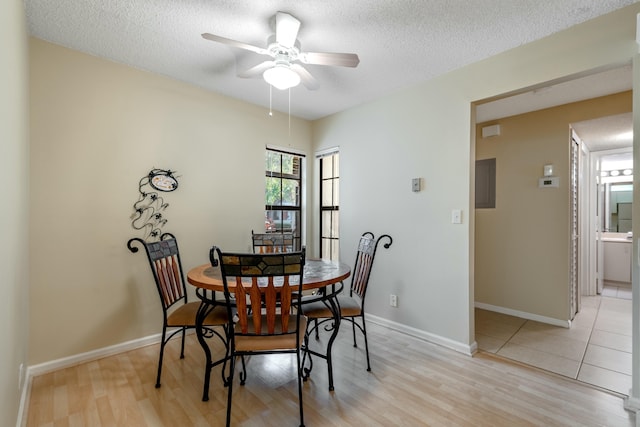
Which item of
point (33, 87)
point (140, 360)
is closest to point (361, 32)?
point (33, 87)

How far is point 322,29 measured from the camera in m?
2.05

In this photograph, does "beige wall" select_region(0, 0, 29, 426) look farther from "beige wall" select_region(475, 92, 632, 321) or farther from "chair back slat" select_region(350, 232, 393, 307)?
"beige wall" select_region(475, 92, 632, 321)

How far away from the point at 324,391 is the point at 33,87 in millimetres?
3054

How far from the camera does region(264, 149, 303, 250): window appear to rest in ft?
12.4

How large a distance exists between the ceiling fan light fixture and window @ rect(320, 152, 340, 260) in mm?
1919

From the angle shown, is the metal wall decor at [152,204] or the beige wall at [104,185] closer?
the beige wall at [104,185]

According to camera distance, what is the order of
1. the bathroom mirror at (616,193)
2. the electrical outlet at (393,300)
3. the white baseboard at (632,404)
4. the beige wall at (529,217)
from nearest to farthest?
1. the white baseboard at (632,404)
2. the electrical outlet at (393,300)
3. the beige wall at (529,217)
4. the bathroom mirror at (616,193)

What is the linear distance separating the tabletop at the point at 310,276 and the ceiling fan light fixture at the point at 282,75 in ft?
4.36

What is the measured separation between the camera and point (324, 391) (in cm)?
201

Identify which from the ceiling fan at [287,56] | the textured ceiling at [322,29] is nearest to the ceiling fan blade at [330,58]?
the ceiling fan at [287,56]

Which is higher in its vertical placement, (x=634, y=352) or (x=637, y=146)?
(x=637, y=146)

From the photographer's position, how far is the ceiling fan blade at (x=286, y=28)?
73.5 inches

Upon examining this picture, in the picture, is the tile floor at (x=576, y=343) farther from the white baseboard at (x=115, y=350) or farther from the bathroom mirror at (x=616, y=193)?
the bathroom mirror at (x=616, y=193)

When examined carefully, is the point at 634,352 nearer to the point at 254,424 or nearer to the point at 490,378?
the point at 490,378
